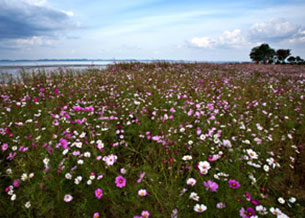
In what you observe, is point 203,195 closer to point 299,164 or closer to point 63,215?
point 63,215

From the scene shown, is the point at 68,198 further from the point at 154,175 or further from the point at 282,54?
the point at 282,54

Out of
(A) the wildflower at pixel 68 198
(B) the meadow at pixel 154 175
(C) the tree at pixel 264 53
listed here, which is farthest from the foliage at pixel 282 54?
(A) the wildflower at pixel 68 198

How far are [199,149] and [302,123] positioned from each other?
8.99 ft

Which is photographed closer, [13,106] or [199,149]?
[199,149]

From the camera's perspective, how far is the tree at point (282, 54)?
117ft

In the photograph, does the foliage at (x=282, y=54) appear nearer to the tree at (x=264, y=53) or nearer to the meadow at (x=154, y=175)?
the tree at (x=264, y=53)

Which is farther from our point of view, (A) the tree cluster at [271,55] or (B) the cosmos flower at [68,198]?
(A) the tree cluster at [271,55]

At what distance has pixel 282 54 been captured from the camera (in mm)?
36094

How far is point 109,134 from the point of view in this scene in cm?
281

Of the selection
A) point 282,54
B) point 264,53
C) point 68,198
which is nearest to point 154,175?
point 68,198

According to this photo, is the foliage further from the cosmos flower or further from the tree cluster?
the cosmos flower

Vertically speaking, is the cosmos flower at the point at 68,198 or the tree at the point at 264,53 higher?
the tree at the point at 264,53

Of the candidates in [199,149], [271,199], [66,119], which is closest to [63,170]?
[66,119]

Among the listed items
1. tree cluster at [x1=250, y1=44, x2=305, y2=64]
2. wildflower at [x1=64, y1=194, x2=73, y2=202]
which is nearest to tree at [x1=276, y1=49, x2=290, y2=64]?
tree cluster at [x1=250, y1=44, x2=305, y2=64]
